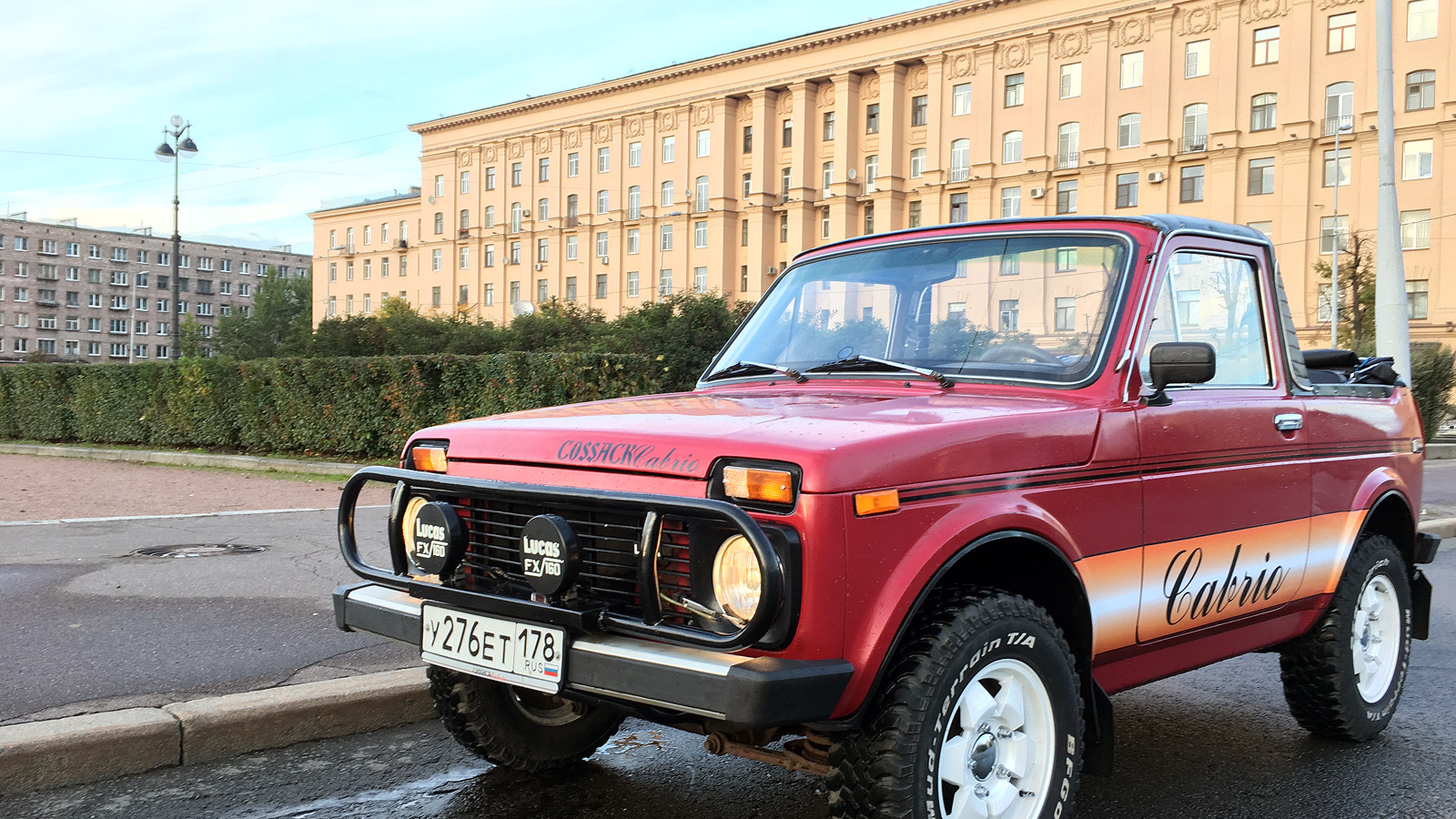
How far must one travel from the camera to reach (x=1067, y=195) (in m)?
62.6

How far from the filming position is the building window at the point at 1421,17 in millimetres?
52281

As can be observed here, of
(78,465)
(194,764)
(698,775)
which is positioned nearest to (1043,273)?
(698,775)

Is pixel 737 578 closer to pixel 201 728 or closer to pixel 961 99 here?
pixel 201 728

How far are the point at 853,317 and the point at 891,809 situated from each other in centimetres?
211

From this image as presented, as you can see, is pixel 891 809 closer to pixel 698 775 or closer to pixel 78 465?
pixel 698 775

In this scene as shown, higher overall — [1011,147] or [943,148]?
[943,148]

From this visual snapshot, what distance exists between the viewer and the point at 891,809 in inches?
117

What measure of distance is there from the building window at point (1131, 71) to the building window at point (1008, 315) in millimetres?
61464

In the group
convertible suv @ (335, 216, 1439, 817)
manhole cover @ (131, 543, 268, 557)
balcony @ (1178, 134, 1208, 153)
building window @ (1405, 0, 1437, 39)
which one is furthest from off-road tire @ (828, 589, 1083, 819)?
balcony @ (1178, 134, 1208, 153)

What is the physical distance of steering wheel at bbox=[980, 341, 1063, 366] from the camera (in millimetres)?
4066

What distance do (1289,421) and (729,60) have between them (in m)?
75.9

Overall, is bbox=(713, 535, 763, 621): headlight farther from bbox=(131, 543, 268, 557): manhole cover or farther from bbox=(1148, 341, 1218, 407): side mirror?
bbox=(131, 543, 268, 557): manhole cover

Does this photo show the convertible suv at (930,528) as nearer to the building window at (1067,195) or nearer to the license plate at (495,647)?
the license plate at (495,647)

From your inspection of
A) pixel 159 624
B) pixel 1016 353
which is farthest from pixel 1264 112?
pixel 159 624
